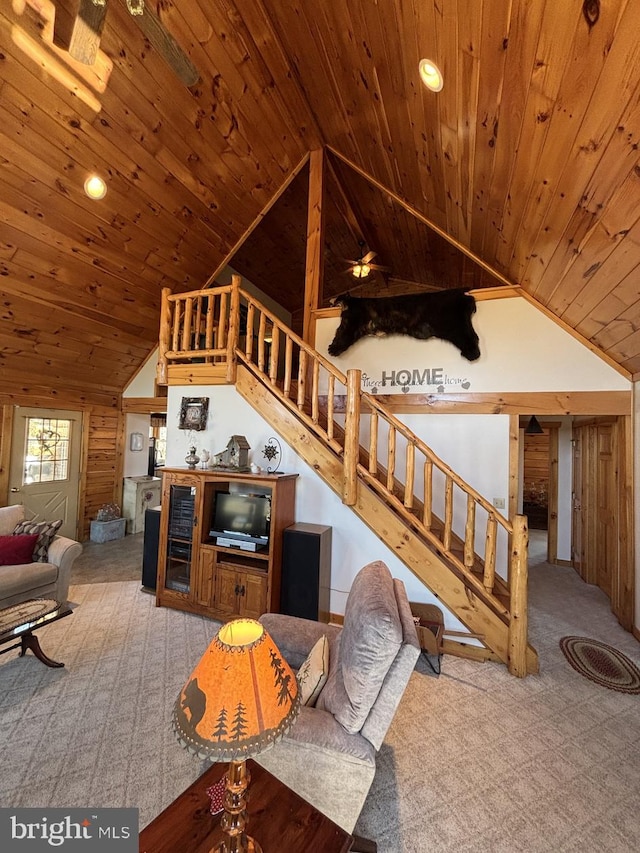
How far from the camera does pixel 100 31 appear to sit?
2.07 meters

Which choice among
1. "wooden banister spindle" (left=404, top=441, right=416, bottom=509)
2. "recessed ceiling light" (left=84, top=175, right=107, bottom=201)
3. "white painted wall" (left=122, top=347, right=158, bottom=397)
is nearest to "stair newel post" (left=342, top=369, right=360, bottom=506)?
"wooden banister spindle" (left=404, top=441, right=416, bottom=509)

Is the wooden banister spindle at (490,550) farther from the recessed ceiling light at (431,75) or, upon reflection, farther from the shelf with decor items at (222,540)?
the recessed ceiling light at (431,75)

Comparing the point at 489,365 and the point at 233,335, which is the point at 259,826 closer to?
the point at 233,335

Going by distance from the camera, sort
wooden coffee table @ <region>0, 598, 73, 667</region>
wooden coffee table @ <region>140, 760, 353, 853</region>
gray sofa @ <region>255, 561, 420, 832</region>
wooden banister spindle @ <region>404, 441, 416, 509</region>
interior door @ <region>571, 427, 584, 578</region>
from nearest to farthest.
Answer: wooden coffee table @ <region>140, 760, 353, 853</region> → gray sofa @ <region>255, 561, 420, 832</region> → wooden coffee table @ <region>0, 598, 73, 667</region> → wooden banister spindle @ <region>404, 441, 416, 509</region> → interior door @ <region>571, 427, 584, 578</region>

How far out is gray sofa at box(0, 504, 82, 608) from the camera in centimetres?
307

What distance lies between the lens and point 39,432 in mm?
5305

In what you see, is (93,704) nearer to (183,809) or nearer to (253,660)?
(183,809)

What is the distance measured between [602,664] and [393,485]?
2.16 meters

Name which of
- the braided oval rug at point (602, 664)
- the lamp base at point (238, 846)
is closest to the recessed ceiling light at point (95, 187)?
the lamp base at point (238, 846)

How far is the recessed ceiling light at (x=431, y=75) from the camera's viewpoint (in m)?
2.20

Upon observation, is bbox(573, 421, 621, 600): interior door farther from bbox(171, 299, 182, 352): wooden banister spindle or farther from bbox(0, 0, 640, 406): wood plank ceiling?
bbox(171, 299, 182, 352): wooden banister spindle

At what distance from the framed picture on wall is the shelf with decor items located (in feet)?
1.95

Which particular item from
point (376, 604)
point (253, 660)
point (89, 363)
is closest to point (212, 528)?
point (376, 604)

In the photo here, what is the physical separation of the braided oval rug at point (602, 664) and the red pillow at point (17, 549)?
4.83 m
